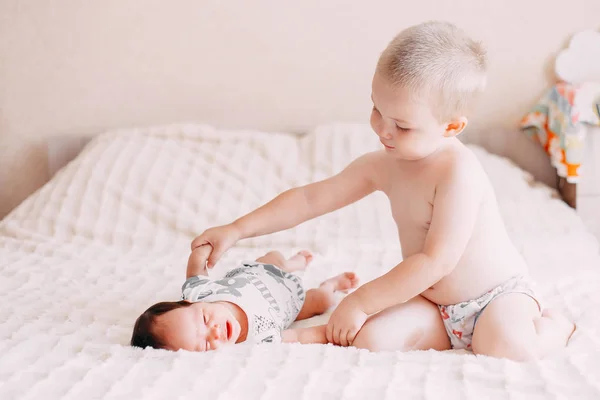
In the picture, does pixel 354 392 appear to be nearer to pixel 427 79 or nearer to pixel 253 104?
pixel 427 79

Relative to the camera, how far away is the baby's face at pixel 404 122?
3.36 ft

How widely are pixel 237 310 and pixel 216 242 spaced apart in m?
0.17

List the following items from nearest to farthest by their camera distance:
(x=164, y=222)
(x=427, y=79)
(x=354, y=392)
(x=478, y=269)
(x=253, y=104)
Result: (x=354, y=392), (x=427, y=79), (x=478, y=269), (x=164, y=222), (x=253, y=104)

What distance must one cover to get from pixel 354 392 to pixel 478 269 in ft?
1.28

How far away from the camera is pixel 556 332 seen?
43.3 inches

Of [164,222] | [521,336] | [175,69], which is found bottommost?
[164,222]

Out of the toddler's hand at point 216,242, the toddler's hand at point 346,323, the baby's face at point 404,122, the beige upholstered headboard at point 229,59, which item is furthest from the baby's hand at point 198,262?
the beige upholstered headboard at point 229,59

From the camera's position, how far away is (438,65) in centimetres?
101

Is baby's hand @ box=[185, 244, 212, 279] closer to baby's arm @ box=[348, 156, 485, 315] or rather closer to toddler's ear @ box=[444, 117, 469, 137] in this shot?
baby's arm @ box=[348, 156, 485, 315]

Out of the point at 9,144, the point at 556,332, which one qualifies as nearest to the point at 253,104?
the point at 9,144

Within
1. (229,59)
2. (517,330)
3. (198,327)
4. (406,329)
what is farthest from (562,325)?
(229,59)

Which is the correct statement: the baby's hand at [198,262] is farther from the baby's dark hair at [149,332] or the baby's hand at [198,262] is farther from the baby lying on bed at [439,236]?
the baby lying on bed at [439,236]

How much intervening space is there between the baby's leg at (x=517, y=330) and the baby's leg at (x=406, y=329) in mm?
82

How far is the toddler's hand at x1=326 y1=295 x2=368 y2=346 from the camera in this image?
1.10 m
